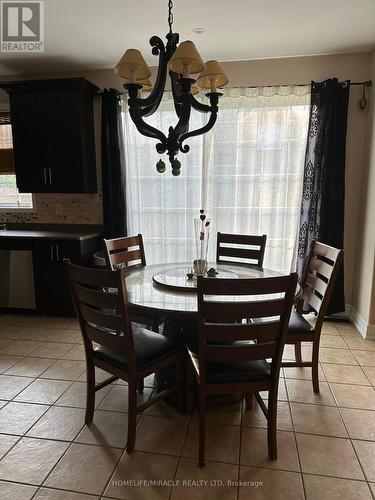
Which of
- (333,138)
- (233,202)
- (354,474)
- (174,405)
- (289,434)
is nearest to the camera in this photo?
(354,474)

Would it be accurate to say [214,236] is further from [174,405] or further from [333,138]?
[174,405]

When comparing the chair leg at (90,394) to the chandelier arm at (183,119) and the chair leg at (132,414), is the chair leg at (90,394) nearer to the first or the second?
the chair leg at (132,414)

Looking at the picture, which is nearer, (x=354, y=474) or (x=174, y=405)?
(x=354, y=474)

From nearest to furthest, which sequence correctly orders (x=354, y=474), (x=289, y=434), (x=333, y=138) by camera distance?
1. (x=354, y=474)
2. (x=289, y=434)
3. (x=333, y=138)

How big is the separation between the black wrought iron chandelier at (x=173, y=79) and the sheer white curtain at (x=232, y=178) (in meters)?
1.31

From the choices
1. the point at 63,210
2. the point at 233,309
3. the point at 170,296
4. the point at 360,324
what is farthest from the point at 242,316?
the point at 63,210

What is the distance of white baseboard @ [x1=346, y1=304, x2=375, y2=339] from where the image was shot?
2.94 metres

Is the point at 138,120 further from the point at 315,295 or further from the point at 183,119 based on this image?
the point at 315,295

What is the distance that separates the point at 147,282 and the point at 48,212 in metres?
2.33

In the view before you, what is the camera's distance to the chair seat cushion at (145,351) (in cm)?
168

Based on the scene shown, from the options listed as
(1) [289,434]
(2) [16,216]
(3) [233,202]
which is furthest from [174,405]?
(2) [16,216]

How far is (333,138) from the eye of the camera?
3094 millimetres

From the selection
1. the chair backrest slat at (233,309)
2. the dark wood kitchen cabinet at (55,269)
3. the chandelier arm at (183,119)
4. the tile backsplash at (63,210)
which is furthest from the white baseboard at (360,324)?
the tile backsplash at (63,210)

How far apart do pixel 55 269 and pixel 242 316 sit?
2.54 m
